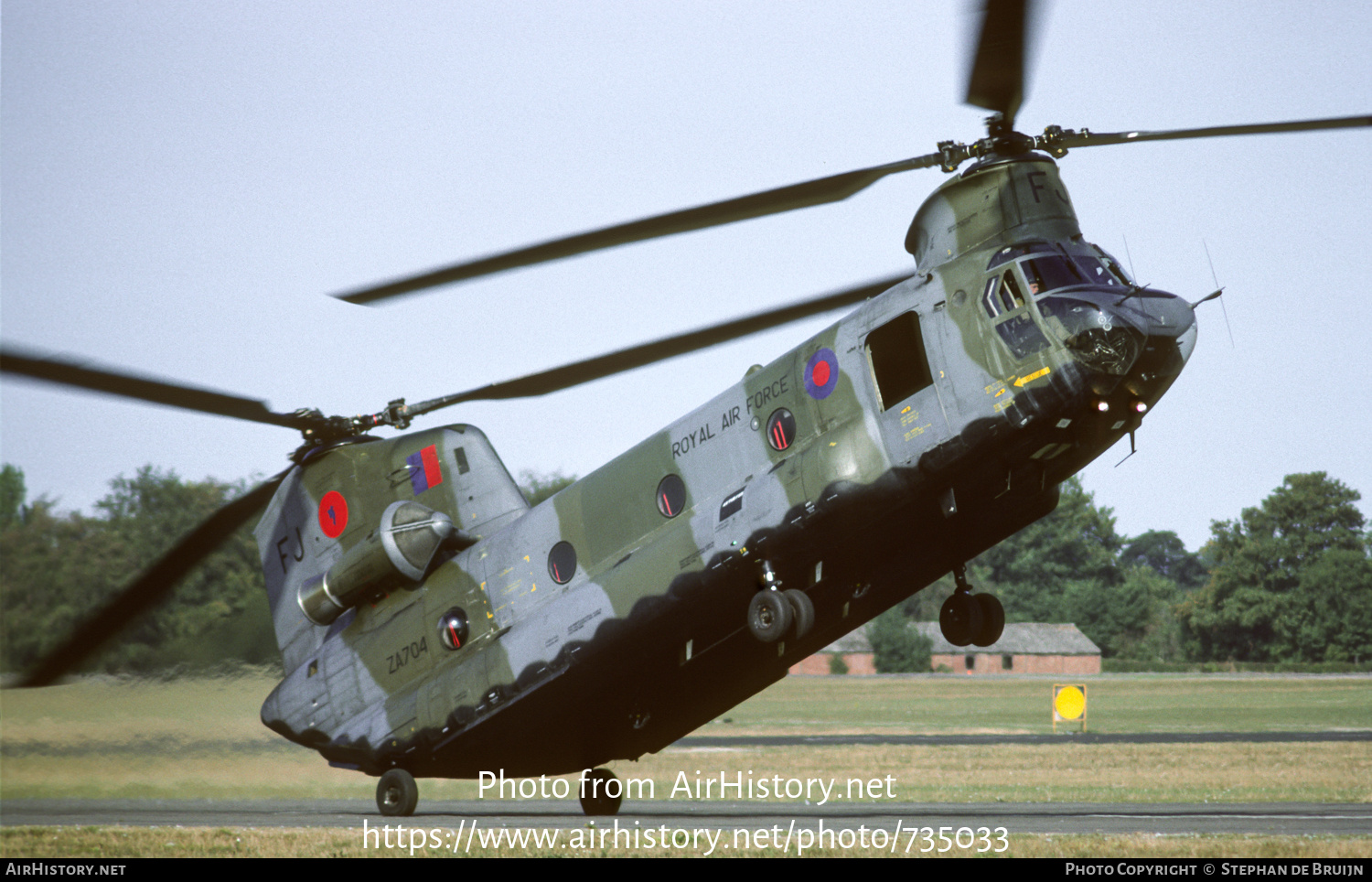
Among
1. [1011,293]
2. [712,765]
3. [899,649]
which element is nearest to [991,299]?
[1011,293]

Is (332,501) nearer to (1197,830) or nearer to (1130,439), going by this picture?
(1130,439)

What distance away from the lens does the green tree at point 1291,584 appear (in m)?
65.5

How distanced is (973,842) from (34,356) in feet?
41.0

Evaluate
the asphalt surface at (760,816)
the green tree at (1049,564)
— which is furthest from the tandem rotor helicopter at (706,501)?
the green tree at (1049,564)

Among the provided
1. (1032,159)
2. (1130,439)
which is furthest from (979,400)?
(1032,159)

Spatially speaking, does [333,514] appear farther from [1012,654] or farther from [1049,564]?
[1049,564]

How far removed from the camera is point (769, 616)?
12391 millimetres

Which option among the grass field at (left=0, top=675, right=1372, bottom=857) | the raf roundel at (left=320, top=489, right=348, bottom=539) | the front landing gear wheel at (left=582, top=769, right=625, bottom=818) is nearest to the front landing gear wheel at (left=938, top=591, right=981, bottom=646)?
the grass field at (left=0, top=675, right=1372, bottom=857)

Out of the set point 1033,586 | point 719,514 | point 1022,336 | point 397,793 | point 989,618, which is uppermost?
point 1033,586

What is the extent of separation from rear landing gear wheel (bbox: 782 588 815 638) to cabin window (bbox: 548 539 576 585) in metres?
3.38

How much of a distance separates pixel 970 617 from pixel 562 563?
5.04 m

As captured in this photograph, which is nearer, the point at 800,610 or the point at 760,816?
the point at 800,610

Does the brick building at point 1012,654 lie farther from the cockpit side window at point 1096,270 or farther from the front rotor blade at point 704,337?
the cockpit side window at point 1096,270

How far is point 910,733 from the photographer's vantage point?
4225 centimetres
